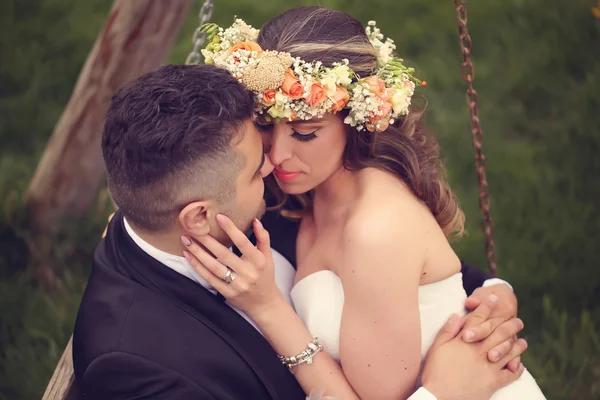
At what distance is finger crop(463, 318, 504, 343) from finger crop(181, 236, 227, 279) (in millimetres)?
1072

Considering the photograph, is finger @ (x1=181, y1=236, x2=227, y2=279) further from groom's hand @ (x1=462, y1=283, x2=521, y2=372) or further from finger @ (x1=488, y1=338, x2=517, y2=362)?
finger @ (x1=488, y1=338, x2=517, y2=362)

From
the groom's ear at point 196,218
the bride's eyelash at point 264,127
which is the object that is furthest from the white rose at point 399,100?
the groom's ear at point 196,218

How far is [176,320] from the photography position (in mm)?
3010

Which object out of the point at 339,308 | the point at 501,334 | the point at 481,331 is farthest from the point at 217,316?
the point at 501,334

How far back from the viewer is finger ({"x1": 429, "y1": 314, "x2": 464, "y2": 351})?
3381 millimetres

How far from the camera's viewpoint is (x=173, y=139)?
2844 mm

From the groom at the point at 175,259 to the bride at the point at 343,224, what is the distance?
0.10m

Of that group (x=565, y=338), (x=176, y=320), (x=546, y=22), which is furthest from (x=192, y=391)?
(x=546, y=22)

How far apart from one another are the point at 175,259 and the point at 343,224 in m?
0.72

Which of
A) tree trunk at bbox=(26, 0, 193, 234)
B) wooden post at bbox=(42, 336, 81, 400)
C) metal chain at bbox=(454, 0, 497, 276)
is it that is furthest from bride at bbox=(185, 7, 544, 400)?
tree trunk at bbox=(26, 0, 193, 234)

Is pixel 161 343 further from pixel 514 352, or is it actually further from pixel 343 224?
pixel 514 352

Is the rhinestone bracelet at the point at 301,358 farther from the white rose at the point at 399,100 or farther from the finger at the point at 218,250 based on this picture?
the white rose at the point at 399,100

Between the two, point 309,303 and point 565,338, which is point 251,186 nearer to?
point 309,303

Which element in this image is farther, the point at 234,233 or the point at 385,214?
the point at 385,214
